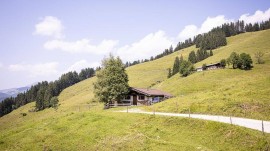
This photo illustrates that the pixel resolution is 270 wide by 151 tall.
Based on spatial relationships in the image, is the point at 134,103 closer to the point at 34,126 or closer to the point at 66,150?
the point at 34,126

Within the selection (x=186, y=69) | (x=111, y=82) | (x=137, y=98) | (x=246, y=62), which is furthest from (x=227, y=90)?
(x=186, y=69)

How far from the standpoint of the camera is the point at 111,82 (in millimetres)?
59688

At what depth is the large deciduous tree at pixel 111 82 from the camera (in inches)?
2331

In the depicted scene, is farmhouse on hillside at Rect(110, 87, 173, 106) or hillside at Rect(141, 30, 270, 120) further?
farmhouse on hillside at Rect(110, 87, 173, 106)

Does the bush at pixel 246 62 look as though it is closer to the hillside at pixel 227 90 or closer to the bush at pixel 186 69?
the hillside at pixel 227 90

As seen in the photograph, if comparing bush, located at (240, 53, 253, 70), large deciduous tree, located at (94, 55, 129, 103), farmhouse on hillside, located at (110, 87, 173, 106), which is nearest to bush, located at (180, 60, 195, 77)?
bush, located at (240, 53, 253, 70)

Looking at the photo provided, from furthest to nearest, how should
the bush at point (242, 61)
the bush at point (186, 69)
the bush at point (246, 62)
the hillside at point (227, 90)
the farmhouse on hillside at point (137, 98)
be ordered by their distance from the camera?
the bush at point (186, 69) → the bush at point (242, 61) → the bush at point (246, 62) → the farmhouse on hillside at point (137, 98) → the hillside at point (227, 90)

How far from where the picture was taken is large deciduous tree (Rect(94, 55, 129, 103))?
59.2 m

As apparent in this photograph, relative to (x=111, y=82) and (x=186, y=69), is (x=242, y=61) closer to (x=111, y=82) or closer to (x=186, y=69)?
(x=186, y=69)

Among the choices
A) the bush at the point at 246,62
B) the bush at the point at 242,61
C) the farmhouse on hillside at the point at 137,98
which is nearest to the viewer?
the farmhouse on hillside at the point at 137,98

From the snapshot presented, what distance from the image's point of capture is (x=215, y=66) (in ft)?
362

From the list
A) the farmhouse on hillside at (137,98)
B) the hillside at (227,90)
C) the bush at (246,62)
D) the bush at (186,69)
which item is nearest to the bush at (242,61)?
the bush at (246,62)

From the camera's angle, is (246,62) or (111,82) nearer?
(111,82)

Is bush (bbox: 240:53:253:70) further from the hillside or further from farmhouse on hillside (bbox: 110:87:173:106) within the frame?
farmhouse on hillside (bbox: 110:87:173:106)
